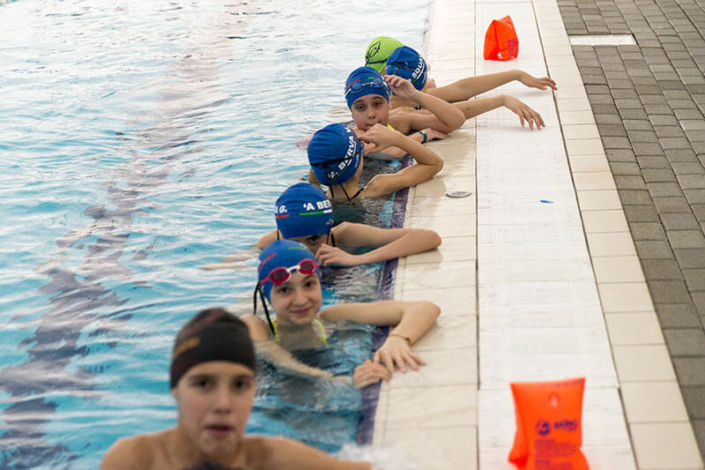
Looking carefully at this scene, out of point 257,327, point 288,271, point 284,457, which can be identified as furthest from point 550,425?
point 257,327

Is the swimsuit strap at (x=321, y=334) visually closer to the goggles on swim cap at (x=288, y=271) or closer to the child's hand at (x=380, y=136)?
the goggles on swim cap at (x=288, y=271)

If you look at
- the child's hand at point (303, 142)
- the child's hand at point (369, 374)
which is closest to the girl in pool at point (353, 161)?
the child's hand at point (303, 142)

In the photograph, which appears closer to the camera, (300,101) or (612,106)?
(612,106)

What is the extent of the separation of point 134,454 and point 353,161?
3.50 metres

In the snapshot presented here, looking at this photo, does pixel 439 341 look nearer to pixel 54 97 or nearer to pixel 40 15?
pixel 54 97

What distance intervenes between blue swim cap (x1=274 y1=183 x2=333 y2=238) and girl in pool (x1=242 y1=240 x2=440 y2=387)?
70 cm

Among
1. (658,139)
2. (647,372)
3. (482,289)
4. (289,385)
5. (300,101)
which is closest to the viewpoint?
(647,372)

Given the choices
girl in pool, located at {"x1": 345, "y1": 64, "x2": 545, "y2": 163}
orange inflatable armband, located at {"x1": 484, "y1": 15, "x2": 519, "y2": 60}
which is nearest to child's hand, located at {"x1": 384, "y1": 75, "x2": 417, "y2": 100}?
girl in pool, located at {"x1": 345, "y1": 64, "x2": 545, "y2": 163}

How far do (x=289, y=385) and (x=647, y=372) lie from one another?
1712 mm

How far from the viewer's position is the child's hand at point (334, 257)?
200 inches

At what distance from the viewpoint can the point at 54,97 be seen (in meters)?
9.76

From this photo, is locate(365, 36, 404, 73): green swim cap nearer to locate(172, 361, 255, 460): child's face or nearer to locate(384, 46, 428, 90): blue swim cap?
locate(384, 46, 428, 90): blue swim cap

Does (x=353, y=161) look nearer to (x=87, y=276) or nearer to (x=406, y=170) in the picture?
(x=406, y=170)

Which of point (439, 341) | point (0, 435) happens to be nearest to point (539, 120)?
point (439, 341)
